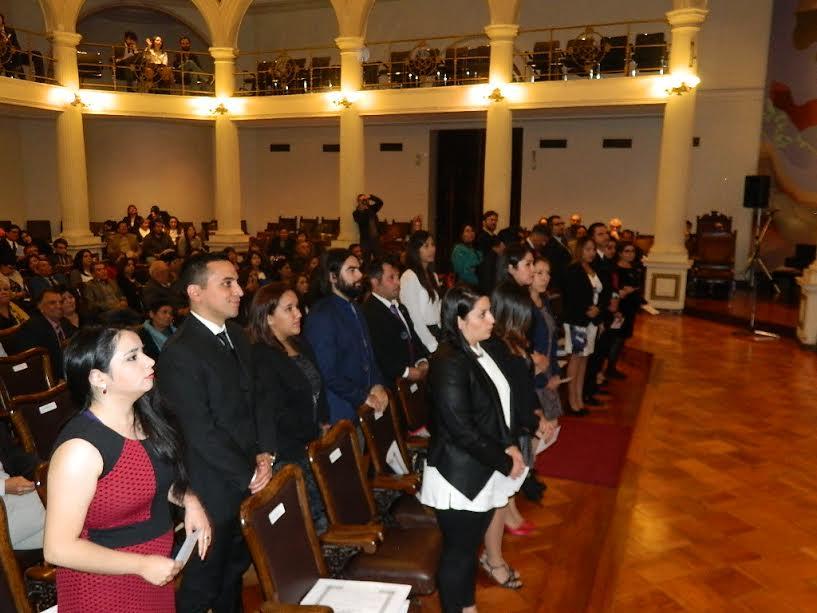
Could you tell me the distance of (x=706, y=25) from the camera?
12.4 m

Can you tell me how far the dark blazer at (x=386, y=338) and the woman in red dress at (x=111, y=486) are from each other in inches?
81.0

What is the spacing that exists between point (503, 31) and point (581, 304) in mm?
6656

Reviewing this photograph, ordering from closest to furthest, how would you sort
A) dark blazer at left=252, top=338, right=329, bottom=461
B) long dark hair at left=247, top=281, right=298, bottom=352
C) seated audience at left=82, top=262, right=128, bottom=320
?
dark blazer at left=252, top=338, right=329, bottom=461, long dark hair at left=247, top=281, right=298, bottom=352, seated audience at left=82, top=262, right=128, bottom=320

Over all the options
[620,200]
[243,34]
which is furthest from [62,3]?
[620,200]

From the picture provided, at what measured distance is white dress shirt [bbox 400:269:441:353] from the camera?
4797 mm

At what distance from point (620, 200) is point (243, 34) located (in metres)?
9.92

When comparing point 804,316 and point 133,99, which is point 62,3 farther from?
point 804,316

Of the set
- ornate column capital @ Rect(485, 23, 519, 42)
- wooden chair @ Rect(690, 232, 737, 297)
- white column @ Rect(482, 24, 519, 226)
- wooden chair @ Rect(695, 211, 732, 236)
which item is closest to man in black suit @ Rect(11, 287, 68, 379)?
white column @ Rect(482, 24, 519, 226)

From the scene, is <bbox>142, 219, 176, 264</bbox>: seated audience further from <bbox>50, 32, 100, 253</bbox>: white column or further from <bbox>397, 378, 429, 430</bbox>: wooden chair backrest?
<bbox>397, 378, 429, 430</bbox>: wooden chair backrest

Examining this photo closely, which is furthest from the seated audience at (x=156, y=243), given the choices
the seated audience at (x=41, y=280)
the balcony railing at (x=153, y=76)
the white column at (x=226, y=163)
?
the seated audience at (x=41, y=280)

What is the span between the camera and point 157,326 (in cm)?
467

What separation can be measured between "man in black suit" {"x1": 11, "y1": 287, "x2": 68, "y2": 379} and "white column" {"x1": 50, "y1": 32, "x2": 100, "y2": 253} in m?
7.63

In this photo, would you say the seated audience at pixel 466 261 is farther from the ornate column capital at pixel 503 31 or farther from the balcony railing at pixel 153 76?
the balcony railing at pixel 153 76

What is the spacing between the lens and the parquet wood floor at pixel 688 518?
10.7 ft
